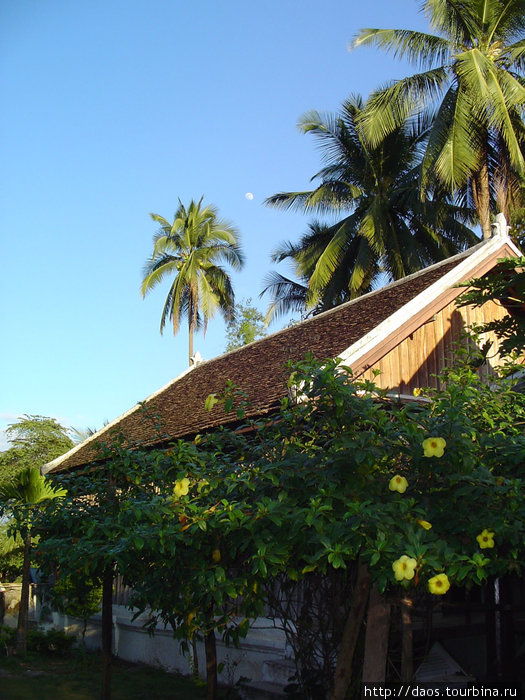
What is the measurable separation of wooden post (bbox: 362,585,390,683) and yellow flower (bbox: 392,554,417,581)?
1106 mm

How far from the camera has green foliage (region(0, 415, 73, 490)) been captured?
2646 cm

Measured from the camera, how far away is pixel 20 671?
11914 mm

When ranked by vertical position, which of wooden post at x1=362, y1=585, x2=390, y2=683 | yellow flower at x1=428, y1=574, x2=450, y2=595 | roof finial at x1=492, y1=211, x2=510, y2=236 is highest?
roof finial at x1=492, y1=211, x2=510, y2=236

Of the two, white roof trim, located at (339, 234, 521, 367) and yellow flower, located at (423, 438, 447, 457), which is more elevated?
white roof trim, located at (339, 234, 521, 367)

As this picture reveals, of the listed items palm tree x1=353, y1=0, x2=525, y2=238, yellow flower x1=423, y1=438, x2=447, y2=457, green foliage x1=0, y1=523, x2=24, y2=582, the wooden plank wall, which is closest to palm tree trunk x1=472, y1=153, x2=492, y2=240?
palm tree x1=353, y1=0, x2=525, y2=238

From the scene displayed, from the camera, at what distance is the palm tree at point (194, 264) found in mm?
36719

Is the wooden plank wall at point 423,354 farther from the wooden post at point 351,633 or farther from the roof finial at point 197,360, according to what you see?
the roof finial at point 197,360

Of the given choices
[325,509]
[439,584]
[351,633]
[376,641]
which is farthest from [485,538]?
[351,633]

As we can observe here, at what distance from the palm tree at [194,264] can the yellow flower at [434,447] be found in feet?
109

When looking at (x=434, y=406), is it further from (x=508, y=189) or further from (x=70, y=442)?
(x=70, y=442)

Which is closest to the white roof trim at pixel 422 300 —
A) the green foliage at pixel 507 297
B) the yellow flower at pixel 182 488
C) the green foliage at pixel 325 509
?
the green foliage at pixel 507 297

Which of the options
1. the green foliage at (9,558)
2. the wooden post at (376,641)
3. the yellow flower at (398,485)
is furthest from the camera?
the green foliage at (9,558)

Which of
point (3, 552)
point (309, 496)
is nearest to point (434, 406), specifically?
point (309, 496)

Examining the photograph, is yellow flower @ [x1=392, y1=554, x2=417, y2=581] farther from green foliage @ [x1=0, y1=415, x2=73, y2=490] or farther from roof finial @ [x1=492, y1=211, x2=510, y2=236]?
green foliage @ [x1=0, y1=415, x2=73, y2=490]
